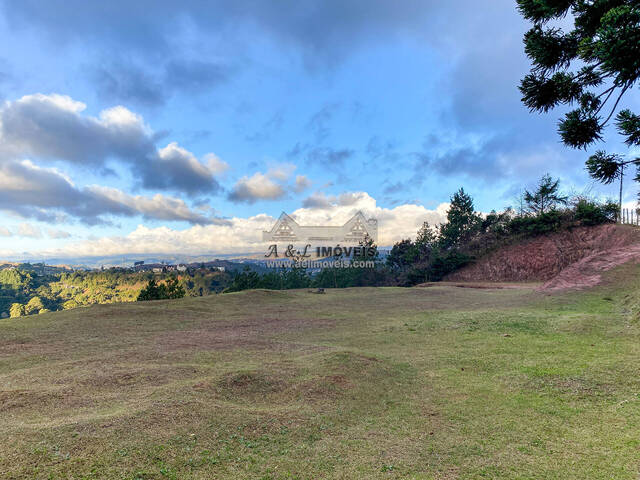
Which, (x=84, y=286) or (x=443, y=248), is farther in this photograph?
(x=84, y=286)

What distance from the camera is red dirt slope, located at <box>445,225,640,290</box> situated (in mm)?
27469

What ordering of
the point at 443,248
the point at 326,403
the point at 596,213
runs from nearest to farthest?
the point at 326,403, the point at 596,213, the point at 443,248

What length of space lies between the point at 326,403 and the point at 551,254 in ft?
119

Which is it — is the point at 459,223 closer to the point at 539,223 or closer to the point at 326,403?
the point at 539,223

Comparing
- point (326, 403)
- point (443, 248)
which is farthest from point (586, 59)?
point (443, 248)

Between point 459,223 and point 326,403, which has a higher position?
point 459,223

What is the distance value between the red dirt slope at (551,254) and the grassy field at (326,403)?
1836 centimetres

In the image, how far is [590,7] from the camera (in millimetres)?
6152

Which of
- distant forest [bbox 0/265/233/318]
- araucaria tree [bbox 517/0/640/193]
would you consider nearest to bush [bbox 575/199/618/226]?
araucaria tree [bbox 517/0/640/193]

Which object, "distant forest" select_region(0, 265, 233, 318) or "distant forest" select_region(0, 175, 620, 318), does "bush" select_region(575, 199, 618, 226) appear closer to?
"distant forest" select_region(0, 175, 620, 318)

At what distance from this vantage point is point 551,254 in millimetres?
33406

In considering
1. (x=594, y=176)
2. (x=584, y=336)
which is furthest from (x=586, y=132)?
(x=584, y=336)

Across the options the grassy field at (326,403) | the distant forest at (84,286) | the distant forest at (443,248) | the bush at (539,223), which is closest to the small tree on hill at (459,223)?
the distant forest at (443,248)

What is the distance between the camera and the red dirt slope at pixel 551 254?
2747 centimetres
